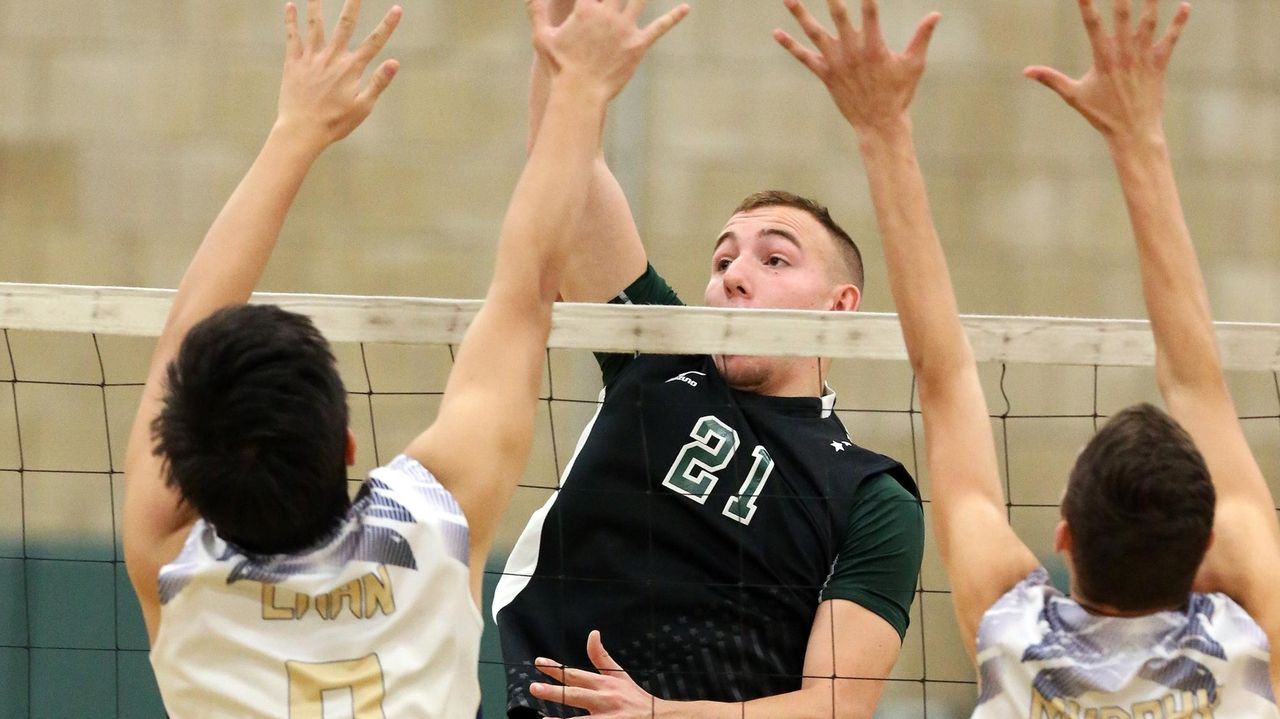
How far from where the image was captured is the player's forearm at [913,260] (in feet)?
6.77

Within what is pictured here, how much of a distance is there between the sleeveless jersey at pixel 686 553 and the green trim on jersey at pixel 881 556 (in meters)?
0.03

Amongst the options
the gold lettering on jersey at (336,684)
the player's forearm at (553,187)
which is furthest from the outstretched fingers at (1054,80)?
the gold lettering on jersey at (336,684)

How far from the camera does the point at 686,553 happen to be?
2.90 m

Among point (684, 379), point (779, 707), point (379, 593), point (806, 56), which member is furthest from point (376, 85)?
point (779, 707)

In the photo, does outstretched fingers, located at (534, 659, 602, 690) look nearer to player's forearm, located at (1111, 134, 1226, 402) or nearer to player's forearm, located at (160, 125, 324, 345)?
player's forearm, located at (160, 125, 324, 345)

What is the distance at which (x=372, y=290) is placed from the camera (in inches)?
259

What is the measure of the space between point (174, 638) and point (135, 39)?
543 cm

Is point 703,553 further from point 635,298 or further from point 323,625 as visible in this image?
point 323,625

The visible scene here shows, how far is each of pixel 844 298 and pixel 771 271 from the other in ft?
0.61

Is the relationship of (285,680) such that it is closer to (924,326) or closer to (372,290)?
(924,326)

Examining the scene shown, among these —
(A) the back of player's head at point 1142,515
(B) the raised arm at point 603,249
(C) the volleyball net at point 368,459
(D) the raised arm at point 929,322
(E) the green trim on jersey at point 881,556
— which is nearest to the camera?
(A) the back of player's head at point 1142,515

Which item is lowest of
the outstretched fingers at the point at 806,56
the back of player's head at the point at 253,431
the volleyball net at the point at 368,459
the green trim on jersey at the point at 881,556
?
the volleyball net at the point at 368,459

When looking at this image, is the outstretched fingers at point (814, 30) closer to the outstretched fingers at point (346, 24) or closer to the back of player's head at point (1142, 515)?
the outstretched fingers at point (346, 24)

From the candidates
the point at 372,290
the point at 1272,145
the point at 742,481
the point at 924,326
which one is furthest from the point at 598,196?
the point at 1272,145
